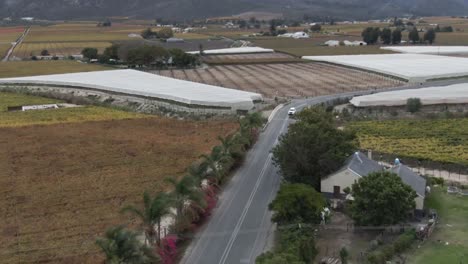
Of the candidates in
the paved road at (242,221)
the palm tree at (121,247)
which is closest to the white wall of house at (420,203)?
the paved road at (242,221)

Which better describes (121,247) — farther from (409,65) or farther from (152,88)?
(409,65)

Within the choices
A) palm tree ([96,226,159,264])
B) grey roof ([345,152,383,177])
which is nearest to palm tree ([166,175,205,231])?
palm tree ([96,226,159,264])

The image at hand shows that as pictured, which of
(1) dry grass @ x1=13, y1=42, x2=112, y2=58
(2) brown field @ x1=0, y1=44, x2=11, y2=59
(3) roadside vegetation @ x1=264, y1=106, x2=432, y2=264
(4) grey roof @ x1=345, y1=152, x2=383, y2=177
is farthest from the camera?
(1) dry grass @ x1=13, y1=42, x2=112, y2=58

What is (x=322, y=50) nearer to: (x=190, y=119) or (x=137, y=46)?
(x=137, y=46)

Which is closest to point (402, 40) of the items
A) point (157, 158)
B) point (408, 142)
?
point (408, 142)

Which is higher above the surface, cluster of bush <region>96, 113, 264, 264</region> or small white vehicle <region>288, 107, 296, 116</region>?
cluster of bush <region>96, 113, 264, 264</region>

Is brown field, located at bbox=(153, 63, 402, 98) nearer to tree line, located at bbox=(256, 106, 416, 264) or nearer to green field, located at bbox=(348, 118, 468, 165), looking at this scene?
green field, located at bbox=(348, 118, 468, 165)

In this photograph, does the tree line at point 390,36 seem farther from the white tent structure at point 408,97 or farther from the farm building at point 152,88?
the white tent structure at point 408,97
